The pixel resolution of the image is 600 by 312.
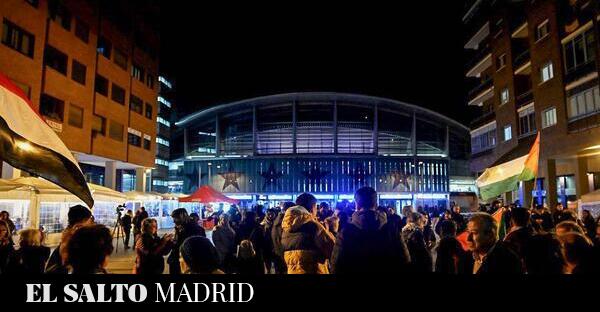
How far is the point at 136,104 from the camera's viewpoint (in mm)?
37125

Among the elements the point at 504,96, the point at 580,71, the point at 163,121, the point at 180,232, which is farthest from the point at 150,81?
the point at 163,121

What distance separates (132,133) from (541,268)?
35.8 m

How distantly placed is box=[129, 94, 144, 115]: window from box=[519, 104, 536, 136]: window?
28.6 meters

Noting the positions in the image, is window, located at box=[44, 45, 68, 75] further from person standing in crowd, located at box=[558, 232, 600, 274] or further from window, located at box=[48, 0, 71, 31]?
person standing in crowd, located at box=[558, 232, 600, 274]

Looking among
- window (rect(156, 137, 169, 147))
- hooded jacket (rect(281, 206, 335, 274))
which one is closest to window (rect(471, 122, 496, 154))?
hooded jacket (rect(281, 206, 335, 274))

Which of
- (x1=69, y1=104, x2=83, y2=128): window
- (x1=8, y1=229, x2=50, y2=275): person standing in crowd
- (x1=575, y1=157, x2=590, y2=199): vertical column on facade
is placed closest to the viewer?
(x1=8, y1=229, x2=50, y2=275): person standing in crowd

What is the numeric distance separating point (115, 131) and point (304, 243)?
31662 millimetres

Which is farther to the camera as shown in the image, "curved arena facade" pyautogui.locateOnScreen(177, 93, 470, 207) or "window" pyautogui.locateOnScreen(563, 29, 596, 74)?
"curved arena facade" pyautogui.locateOnScreen(177, 93, 470, 207)

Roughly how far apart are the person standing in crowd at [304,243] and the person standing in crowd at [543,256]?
1869 millimetres

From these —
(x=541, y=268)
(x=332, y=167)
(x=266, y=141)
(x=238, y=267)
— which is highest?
(x=266, y=141)

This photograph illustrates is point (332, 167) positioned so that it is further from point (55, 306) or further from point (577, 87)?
point (55, 306)

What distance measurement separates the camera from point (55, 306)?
231 centimetres

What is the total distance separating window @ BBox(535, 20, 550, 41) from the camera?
26.1m

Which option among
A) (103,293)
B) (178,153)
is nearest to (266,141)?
(178,153)
